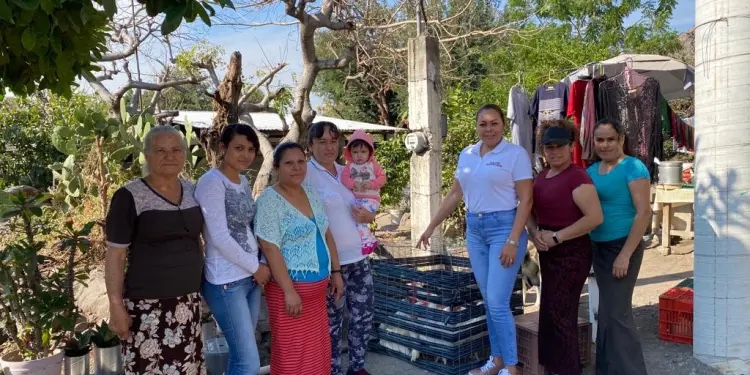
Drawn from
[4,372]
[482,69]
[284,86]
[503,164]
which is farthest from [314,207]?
[482,69]

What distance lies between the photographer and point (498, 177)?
3385 mm

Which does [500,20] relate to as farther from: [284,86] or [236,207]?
[236,207]

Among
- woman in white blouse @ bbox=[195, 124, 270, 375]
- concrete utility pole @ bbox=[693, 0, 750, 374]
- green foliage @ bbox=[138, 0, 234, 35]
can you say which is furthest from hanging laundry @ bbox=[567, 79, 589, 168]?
green foliage @ bbox=[138, 0, 234, 35]

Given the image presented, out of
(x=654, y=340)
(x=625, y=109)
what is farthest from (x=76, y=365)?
(x=625, y=109)

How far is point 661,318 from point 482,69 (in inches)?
631

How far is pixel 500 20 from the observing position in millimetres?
17281

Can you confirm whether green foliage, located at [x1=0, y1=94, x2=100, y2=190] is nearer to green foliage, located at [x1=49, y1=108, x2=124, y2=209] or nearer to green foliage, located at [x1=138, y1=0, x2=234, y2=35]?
green foliage, located at [x1=49, y1=108, x2=124, y2=209]

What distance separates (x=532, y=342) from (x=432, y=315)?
0.70m

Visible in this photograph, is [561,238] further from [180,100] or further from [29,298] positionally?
[180,100]

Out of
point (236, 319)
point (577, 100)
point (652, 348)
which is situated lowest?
point (652, 348)

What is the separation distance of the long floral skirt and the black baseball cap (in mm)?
2187

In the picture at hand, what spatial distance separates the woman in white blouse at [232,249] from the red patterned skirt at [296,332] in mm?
125

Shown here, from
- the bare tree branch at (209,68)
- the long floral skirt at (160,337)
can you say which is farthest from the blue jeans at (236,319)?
the bare tree branch at (209,68)

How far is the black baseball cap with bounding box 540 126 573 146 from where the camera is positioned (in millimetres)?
3311
